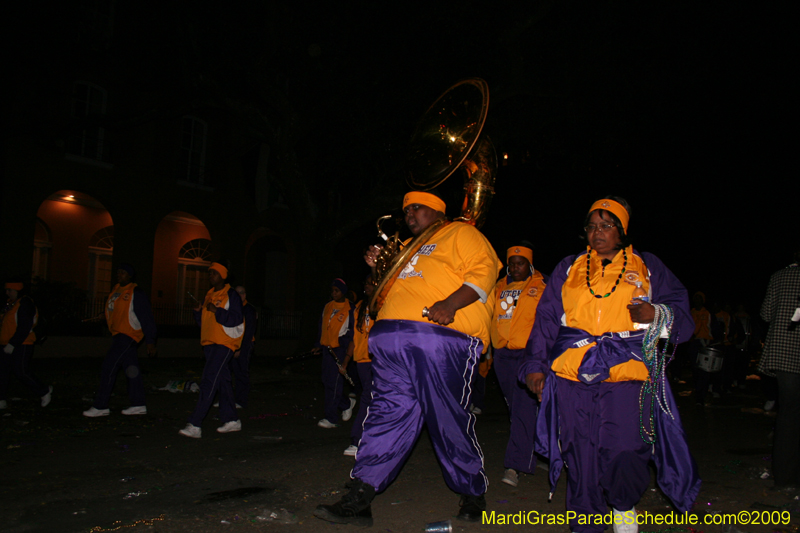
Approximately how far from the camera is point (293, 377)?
14.1 metres

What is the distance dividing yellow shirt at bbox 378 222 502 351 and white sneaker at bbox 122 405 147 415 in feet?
17.7

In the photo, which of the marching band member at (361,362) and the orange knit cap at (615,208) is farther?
the marching band member at (361,362)

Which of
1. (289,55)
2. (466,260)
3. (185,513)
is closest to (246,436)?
(185,513)

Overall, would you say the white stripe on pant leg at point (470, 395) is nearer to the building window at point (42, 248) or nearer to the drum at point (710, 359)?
the drum at point (710, 359)

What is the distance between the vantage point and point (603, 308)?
3525mm

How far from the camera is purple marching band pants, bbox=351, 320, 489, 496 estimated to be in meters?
3.90

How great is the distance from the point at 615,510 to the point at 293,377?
11.3 metres

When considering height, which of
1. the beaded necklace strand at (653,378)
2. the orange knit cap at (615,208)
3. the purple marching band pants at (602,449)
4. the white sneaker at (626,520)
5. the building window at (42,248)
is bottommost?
the white sneaker at (626,520)

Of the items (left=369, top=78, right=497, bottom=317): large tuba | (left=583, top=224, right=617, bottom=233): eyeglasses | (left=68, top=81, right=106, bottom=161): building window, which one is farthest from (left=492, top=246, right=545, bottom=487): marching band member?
(left=68, top=81, right=106, bottom=161): building window

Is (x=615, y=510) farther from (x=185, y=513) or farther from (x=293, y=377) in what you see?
(x=293, y=377)

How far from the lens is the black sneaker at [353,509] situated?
12.5 ft

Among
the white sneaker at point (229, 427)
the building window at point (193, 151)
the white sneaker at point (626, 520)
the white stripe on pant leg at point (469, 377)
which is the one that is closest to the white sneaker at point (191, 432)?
the white sneaker at point (229, 427)

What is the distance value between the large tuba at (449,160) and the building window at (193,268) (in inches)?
738

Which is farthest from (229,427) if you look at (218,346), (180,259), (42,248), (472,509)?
(180,259)
